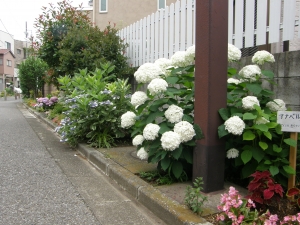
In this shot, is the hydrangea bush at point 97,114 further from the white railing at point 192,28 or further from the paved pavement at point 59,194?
the white railing at point 192,28

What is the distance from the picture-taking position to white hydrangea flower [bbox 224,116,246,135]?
303cm

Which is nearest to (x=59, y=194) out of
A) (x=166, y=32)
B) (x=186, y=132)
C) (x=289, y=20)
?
(x=186, y=132)

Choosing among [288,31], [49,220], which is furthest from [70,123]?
[288,31]

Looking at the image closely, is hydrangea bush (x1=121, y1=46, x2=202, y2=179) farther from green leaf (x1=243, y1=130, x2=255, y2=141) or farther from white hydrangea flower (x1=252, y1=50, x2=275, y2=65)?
white hydrangea flower (x1=252, y1=50, x2=275, y2=65)

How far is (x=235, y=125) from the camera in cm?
303

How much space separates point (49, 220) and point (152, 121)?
1551 mm

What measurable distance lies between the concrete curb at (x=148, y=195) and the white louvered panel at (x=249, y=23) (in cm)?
248

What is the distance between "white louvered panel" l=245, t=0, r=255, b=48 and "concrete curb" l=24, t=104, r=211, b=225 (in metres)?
2.48

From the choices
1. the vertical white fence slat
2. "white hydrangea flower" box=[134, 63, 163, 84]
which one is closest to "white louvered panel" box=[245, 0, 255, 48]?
the vertical white fence slat

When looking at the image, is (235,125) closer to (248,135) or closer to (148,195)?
(248,135)

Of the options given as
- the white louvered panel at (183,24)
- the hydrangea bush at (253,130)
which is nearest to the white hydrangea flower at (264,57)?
the hydrangea bush at (253,130)

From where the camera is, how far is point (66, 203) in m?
3.42

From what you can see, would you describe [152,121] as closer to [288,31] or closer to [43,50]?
[288,31]

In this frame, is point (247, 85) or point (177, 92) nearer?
point (247, 85)
